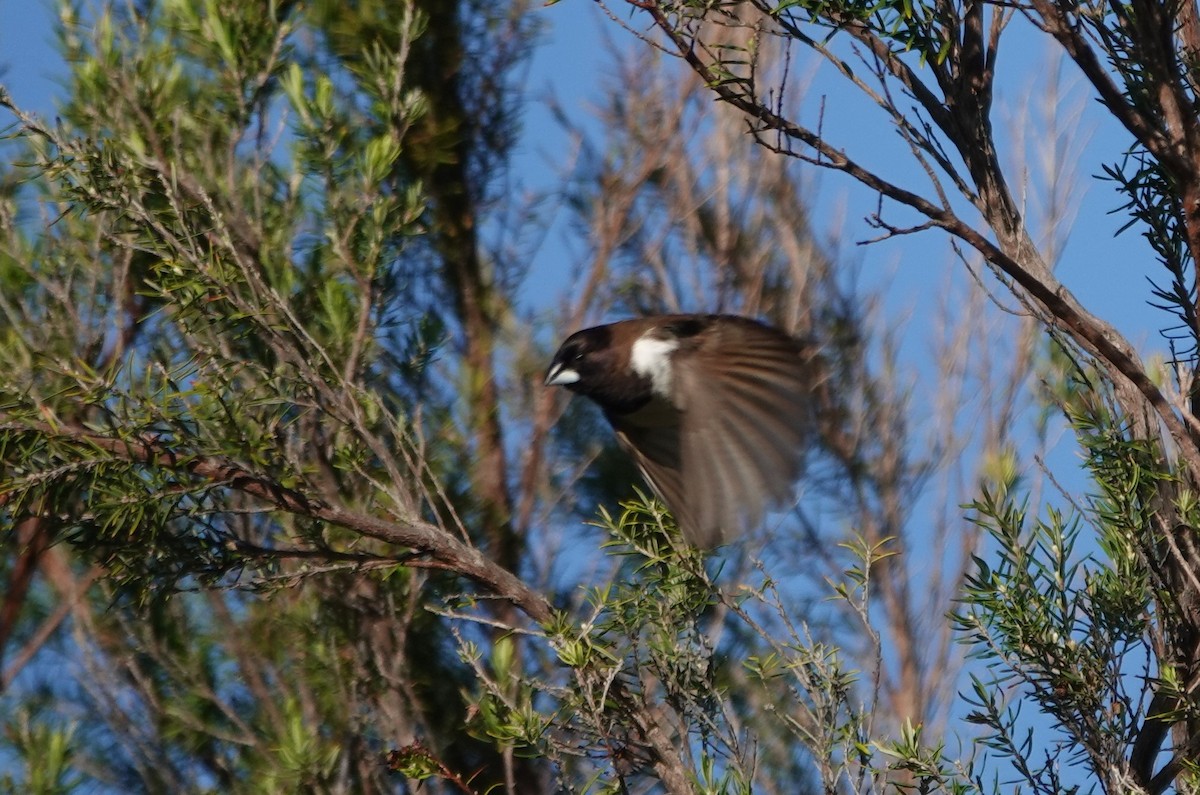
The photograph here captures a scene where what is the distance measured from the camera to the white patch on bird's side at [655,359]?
3312 mm

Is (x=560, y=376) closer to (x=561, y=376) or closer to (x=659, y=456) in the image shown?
(x=561, y=376)

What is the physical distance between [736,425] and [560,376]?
0.64 metres

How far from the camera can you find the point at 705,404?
10.5ft

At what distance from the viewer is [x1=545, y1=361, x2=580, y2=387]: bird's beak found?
3.54 metres

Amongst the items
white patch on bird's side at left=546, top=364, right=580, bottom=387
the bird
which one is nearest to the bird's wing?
the bird

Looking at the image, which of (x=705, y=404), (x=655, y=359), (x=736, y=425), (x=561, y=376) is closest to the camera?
(x=736, y=425)

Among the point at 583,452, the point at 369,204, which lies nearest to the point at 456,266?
the point at 583,452

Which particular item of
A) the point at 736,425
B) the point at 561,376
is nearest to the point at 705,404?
the point at 736,425

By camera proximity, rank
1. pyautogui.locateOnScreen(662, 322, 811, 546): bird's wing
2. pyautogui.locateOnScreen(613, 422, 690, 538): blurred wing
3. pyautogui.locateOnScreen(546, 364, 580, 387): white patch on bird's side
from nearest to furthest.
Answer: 1. pyautogui.locateOnScreen(662, 322, 811, 546): bird's wing
2. pyautogui.locateOnScreen(613, 422, 690, 538): blurred wing
3. pyautogui.locateOnScreen(546, 364, 580, 387): white patch on bird's side

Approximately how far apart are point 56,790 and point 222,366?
110cm

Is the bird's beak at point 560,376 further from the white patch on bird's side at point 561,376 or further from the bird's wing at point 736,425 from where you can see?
the bird's wing at point 736,425

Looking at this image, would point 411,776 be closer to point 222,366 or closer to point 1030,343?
point 222,366

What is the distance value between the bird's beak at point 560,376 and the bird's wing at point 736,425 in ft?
1.06

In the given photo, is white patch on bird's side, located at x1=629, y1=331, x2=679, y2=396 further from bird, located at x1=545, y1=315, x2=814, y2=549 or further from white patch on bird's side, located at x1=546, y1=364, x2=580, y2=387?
white patch on bird's side, located at x1=546, y1=364, x2=580, y2=387
